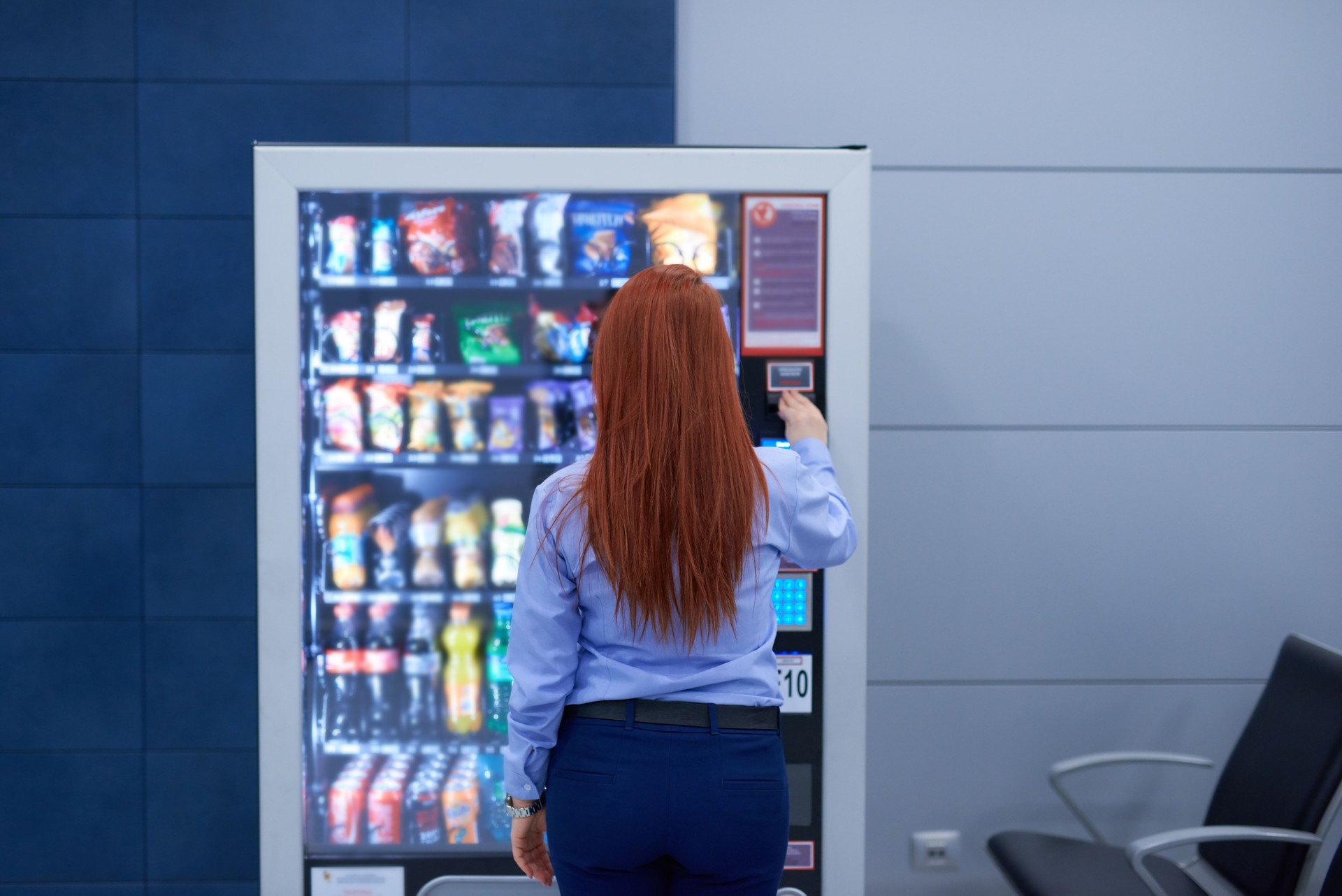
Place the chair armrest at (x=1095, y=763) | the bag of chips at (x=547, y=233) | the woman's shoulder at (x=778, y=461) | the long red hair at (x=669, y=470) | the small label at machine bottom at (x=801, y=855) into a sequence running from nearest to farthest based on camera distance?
the long red hair at (x=669, y=470)
the woman's shoulder at (x=778, y=461)
the small label at machine bottom at (x=801, y=855)
the bag of chips at (x=547, y=233)
the chair armrest at (x=1095, y=763)

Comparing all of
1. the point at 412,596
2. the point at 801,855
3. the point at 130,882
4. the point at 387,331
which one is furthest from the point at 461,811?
the point at 130,882

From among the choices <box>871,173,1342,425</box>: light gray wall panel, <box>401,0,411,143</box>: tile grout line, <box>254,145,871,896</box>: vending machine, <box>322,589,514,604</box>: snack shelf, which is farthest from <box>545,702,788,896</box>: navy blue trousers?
<box>401,0,411,143</box>: tile grout line

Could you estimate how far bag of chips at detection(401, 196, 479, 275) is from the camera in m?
1.90

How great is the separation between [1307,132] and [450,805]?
2933 mm

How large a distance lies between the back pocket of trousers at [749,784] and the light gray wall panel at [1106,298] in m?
1.38

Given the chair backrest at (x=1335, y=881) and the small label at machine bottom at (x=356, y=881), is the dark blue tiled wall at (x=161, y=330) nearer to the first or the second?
the small label at machine bottom at (x=356, y=881)

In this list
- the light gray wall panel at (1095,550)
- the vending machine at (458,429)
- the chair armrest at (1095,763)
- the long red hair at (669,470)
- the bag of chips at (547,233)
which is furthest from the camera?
the light gray wall panel at (1095,550)

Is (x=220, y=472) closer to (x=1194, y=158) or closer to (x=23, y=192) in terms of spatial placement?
(x=23, y=192)

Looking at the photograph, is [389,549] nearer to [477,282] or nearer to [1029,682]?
[477,282]

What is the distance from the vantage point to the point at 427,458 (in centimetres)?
185

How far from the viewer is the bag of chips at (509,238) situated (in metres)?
1.94

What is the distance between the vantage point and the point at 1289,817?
1.92m

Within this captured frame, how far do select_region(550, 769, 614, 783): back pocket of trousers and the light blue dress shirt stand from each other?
59 millimetres

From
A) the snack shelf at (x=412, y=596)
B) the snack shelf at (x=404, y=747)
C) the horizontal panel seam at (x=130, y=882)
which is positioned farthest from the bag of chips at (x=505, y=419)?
the horizontal panel seam at (x=130, y=882)
